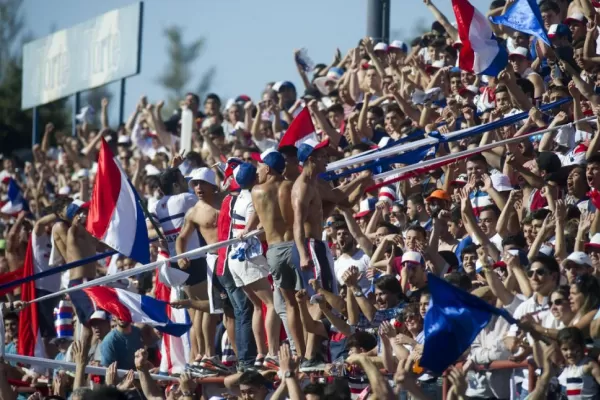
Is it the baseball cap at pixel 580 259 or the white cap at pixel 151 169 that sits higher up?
the white cap at pixel 151 169

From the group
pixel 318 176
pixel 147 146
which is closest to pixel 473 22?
pixel 318 176

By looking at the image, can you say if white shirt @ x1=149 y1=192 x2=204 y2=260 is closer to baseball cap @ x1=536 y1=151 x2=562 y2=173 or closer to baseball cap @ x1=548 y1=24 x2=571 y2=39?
baseball cap @ x1=536 y1=151 x2=562 y2=173

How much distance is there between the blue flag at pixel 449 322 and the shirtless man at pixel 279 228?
274 cm

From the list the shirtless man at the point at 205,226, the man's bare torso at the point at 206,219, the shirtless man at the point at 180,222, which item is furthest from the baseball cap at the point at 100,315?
the man's bare torso at the point at 206,219

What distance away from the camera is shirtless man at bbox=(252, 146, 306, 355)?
1303 centimetres

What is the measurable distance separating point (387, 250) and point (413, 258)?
1.27 metres

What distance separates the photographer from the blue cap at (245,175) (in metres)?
13.5

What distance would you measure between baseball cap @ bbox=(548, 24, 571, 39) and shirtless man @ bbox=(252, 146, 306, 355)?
3792 millimetres

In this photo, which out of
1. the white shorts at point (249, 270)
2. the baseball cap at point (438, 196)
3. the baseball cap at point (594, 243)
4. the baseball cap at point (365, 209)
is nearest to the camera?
the baseball cap at point (594, 243)

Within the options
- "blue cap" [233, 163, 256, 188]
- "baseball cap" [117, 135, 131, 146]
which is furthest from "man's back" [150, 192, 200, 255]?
"baseball cap" [117, 135, 131, 146]

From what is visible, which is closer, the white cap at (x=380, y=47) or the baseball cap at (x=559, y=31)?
the baseball cap at (x=559, y=31)

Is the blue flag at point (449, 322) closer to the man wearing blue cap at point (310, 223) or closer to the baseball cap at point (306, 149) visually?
the man wearing blue cap at point (310, 223)

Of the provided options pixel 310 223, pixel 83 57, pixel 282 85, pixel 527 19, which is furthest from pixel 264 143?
pixel 83 57

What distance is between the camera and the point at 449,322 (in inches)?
406
